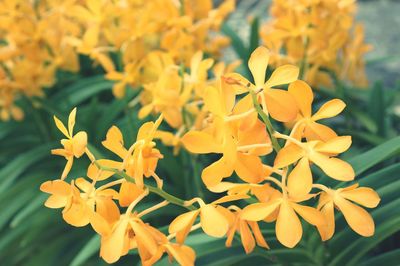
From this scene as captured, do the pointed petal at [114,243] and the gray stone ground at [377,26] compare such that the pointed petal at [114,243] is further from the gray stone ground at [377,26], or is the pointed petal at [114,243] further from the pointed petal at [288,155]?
the gray stone ground at [377,26]

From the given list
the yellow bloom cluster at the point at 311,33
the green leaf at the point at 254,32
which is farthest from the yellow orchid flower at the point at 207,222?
the green leaf at the point at 254,32

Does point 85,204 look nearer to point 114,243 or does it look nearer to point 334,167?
point 114,243

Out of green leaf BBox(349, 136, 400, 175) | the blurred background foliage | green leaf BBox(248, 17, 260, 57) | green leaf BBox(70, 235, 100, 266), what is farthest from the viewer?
green leaf BBox(248, 17, 260, 57)

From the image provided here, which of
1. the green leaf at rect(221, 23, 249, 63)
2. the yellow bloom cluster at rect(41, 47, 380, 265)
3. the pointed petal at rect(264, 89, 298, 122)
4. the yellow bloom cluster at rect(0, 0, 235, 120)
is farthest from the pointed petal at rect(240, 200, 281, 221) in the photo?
the green leaf at rect(221, 23, 249, 63)

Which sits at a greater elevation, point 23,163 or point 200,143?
point 200,143

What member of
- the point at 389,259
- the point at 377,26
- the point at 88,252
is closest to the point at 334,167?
the point at 389,259

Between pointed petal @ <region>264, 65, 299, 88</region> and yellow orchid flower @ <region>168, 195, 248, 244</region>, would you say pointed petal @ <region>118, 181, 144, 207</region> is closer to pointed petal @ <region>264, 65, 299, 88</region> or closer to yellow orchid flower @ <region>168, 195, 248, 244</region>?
yellow orchid flower @ <region>168, 195, 248, 244</region>
